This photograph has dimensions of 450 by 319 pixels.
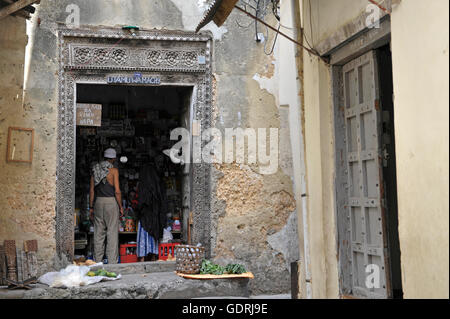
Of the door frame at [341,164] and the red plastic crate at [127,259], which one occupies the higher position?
the door frame at [341,164]

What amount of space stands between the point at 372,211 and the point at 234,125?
359cm

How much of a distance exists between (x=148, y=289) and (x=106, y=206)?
7.30 feet

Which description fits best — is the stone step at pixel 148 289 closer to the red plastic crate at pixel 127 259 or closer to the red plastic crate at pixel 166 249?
the red plastic crate at pixel 166 249

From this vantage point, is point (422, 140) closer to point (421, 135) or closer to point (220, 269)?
point (421, 135)

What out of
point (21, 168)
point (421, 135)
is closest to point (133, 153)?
point (21, 168)

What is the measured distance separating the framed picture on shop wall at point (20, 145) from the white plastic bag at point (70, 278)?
158 cm

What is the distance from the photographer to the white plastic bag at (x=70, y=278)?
6.61 metres

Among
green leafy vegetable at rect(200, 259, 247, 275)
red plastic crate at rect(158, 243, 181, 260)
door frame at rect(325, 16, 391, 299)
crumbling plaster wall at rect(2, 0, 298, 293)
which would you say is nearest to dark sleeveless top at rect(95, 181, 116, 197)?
red plastic crate at rect(158, 243, 181, 260)

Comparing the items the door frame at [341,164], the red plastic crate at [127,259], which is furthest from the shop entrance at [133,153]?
the door frame at [341,164]

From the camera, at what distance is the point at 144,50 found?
7832 mm

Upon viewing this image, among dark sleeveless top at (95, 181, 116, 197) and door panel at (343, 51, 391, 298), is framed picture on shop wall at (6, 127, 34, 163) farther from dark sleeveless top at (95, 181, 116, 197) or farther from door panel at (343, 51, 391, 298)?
door panel at (343, 51, 391, 298)

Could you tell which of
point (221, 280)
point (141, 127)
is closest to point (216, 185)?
point (221, 280)

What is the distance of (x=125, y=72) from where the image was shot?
7.77 metres

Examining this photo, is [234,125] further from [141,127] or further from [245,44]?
[141,127]
